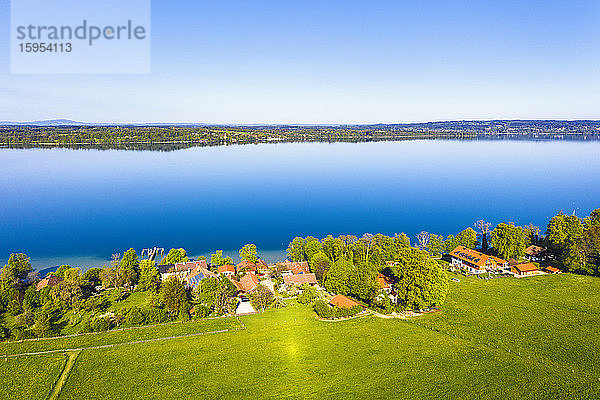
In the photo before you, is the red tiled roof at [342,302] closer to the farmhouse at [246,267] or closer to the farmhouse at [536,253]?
the farmhouse at [246,267]

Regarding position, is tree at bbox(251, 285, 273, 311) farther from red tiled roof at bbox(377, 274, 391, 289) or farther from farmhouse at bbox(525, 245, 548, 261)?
farmhouse at bbox(525, 245, 548, 261)

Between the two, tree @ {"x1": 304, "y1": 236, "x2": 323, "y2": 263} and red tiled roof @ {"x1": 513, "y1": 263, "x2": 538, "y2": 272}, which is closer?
red tiled roof @ {"x1": 513, "y1": 263, "x2": 538, "y2": 272}

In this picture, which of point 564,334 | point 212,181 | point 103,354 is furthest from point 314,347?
point 212,181

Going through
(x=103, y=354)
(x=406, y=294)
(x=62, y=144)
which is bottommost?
(x=103, y=354)

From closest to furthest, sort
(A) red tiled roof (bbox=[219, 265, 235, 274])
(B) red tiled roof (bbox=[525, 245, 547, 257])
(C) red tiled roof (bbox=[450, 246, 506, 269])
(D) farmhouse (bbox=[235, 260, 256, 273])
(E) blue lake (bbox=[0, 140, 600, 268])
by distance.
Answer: (A) red tiled roof (bbox=[219, 265, 235, 274]) → (D) farmhouse (bbox=[235, 260, 256, 273]) → (C) red tiled roof (bbox=[450, 246, 506, 269]) → (B) red tiled roof (bbox=[525, 245, 547, 257]) → (E) blue lake (bbox=[0, 140, 600, 268])

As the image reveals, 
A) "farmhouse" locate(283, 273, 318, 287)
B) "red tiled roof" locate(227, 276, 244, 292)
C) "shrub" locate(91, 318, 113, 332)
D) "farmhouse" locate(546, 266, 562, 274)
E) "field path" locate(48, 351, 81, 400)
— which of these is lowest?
"field path" locate(48, 351, 81, 400)

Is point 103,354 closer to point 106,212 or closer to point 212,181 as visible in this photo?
point 106,212

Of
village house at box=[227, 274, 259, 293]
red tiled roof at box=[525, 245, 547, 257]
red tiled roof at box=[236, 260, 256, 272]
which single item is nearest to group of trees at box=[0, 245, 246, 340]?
village house at box=[227, 274, 259, 293]

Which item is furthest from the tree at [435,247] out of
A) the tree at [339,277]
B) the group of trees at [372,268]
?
the tree at [339,277]
